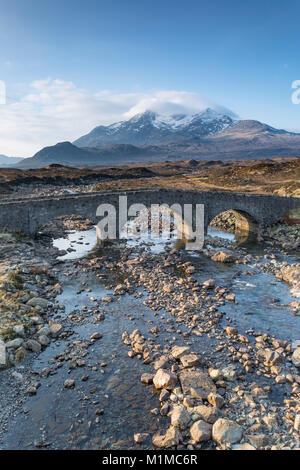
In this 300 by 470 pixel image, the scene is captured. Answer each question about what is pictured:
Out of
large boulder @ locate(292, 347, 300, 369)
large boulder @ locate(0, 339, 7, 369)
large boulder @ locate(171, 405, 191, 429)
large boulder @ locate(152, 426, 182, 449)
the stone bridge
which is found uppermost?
the stone bridge

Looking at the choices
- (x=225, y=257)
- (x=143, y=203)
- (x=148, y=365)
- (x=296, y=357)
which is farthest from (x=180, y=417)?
A: (x=143, y=203)

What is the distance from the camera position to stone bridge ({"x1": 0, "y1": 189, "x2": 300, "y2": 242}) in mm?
28703

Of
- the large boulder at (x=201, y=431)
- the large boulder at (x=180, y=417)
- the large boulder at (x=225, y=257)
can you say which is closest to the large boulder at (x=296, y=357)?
the large boulder at (x=201, y=431)

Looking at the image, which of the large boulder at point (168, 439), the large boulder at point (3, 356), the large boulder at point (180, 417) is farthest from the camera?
the large boulder at point (3, 356)

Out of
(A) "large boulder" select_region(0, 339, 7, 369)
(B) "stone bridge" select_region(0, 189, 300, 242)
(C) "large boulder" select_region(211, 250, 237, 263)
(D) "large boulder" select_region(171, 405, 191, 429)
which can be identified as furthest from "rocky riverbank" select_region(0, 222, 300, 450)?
(B) "stone bridge" select_region(0, 189, 300, 242)

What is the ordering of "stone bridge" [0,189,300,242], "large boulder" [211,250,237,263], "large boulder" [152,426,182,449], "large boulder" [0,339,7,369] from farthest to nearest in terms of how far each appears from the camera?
"stone bridge" [0,189,300,242], "large boulder" [211,250,237,263], "large boulder" [0,339,7,369], "large boulder" [152,426,182,449]

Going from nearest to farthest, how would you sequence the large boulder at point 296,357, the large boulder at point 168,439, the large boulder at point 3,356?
1. the large boulder at point 168,439
2. the large boulder at point 3,356
3. the large boulder at point 296,357

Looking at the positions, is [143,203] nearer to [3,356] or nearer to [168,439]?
[3,356]

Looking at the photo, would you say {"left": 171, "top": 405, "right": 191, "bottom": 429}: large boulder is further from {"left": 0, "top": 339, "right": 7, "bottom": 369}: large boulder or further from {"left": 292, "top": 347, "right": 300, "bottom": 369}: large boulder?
{"left": 0, "top": 339, "right": 7, "bottom": 369}: large boulder

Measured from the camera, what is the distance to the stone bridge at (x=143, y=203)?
28.7 metres

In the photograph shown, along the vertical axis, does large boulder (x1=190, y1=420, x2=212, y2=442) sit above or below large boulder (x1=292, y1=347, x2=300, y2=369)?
below

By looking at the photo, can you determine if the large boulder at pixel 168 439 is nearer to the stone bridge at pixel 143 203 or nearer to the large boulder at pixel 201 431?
the large boulder at pixel 201 431

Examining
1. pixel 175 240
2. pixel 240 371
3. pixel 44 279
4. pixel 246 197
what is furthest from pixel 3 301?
pixel 246 197
